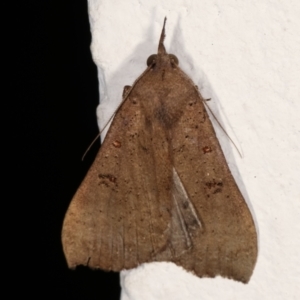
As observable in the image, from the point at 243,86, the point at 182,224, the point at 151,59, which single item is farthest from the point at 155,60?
the point at 182,224

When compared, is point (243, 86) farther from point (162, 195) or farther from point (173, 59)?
point (162, 195)

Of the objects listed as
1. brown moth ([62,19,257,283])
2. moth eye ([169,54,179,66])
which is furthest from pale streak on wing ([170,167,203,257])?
moth eye ([169,54,179,66])

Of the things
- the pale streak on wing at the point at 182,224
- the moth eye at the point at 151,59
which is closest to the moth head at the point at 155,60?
the moth eye at the point at 151,59

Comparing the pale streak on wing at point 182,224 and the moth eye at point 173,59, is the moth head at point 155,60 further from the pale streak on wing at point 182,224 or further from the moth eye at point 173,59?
the pale streak on wing at point 182,224

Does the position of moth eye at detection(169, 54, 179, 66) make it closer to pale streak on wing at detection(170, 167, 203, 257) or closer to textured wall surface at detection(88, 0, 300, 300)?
textured wall surface at detection(88, 0, 300, 300)

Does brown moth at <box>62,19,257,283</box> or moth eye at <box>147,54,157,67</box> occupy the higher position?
moth eye at <box>147,54,157,67</box>

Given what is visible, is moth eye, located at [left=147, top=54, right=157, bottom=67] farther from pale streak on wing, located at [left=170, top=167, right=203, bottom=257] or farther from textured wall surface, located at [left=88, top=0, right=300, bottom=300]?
pale streak on wing, located at [left=170, top=167, right=203, bottom=257]
